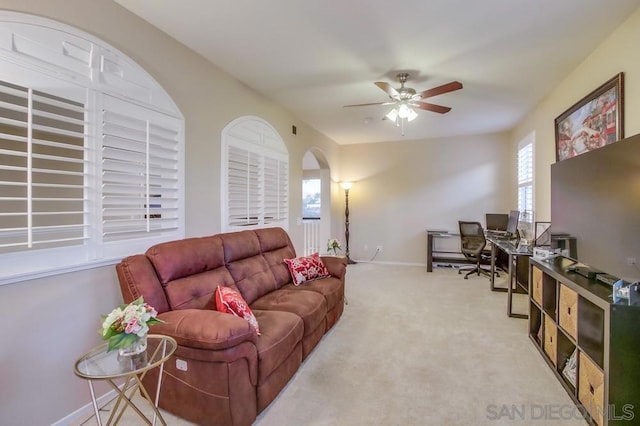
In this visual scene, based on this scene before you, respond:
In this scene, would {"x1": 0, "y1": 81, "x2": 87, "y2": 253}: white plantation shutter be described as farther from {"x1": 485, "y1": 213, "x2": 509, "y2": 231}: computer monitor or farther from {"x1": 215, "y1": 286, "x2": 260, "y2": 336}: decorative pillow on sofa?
{"x1": 485, "y1": 213, "x2": 509, "y2": 231}: computer monitor

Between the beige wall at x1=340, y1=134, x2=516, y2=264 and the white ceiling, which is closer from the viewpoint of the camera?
the white ceiling

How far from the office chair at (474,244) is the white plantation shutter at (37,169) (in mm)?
5302

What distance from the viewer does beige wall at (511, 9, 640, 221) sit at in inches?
83.3

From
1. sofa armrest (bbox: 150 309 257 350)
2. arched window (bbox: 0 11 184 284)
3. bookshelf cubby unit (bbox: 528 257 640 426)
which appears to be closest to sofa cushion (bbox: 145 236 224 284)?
arched window (bbox: 0 11 184 284)

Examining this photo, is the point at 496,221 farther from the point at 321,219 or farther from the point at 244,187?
the point at 244,187

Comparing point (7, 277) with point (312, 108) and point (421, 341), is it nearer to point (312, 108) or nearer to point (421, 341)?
point (421, 341)

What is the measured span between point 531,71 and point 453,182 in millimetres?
3115

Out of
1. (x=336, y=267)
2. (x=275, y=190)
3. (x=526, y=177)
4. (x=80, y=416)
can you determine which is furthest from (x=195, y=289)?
(x=526, y=177)

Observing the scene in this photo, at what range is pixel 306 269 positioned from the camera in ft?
10.6

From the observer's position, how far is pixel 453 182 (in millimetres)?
6008

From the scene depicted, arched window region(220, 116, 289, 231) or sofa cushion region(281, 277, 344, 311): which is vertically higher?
arched window region(220, 116, 289, 231)

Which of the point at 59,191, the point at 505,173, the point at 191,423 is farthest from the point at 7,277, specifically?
the point at 505,173

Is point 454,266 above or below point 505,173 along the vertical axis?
below

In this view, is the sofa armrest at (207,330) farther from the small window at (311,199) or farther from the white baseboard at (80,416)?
the small window at (311,199)
